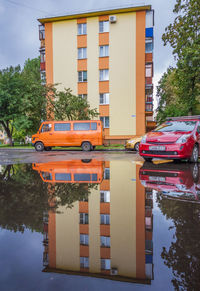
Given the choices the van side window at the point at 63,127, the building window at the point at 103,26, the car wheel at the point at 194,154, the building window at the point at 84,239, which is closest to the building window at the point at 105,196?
the building window at the point at 84,239

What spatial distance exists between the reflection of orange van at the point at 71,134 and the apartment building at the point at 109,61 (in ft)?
31.0

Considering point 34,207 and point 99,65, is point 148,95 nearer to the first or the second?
point 99,65

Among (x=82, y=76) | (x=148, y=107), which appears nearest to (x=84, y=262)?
(x=148, y=107)

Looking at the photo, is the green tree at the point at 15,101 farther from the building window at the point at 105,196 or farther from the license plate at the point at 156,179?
the building window at the point at 105,196

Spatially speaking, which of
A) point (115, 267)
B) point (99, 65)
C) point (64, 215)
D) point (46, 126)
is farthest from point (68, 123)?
point (115, 267)

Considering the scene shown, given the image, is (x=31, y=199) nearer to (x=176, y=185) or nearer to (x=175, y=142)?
(x=176, y=185)

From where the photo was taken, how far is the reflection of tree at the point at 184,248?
5.32ft

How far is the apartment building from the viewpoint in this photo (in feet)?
85.4

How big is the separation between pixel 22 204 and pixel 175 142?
554 centimetres

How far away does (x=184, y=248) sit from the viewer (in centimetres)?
204

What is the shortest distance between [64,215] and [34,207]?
57 cm

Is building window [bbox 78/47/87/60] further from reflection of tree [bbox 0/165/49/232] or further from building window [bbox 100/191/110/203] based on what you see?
building window [bbox 100/191/110/203]

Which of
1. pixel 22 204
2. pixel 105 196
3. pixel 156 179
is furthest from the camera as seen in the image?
pixel 156 179

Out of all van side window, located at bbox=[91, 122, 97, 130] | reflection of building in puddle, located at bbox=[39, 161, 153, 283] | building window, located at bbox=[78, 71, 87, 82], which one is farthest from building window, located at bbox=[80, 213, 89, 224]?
building window, located at bbox=[78, 71, 87, 82]
